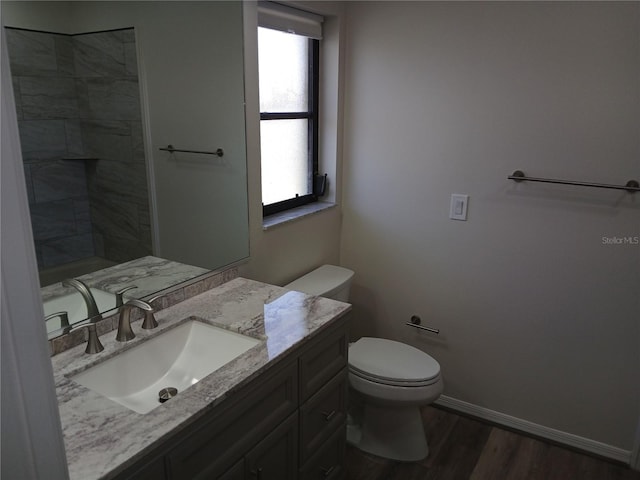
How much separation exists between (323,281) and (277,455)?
1.01 meters

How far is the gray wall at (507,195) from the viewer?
2014 mm

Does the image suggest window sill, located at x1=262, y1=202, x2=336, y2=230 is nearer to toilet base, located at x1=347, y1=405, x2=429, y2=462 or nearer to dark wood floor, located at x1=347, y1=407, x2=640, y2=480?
toilet base, located at x1=347, y1=405, x2=429, y2=462

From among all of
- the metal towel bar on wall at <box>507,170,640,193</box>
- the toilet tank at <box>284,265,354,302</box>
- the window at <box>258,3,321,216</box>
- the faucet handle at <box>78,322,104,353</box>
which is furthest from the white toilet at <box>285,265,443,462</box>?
the faucet handle at <box>78,322,104,353</box>

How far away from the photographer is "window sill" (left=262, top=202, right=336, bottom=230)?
2286mm

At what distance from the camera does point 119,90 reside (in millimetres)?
1587

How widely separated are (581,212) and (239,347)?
5.06ft

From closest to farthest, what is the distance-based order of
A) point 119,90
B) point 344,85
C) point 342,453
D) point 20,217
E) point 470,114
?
point 20,217, point 119,90, point 342,453, point 470,114, point 344,85

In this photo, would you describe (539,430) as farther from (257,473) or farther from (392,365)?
(257,473)

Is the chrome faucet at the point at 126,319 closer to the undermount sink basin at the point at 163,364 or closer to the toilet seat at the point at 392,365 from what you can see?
the undermount sink basin at the point at 163,364

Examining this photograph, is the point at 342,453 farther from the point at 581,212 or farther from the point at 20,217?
the point at 20,217

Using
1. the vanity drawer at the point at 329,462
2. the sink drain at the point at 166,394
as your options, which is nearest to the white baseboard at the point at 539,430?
the vanity drawer at the point at 329,462

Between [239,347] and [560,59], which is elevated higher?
[560,59]

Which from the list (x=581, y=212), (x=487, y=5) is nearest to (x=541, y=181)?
(x=581, y=212)

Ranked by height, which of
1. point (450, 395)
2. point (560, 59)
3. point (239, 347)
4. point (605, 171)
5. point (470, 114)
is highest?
point (560, 59)
